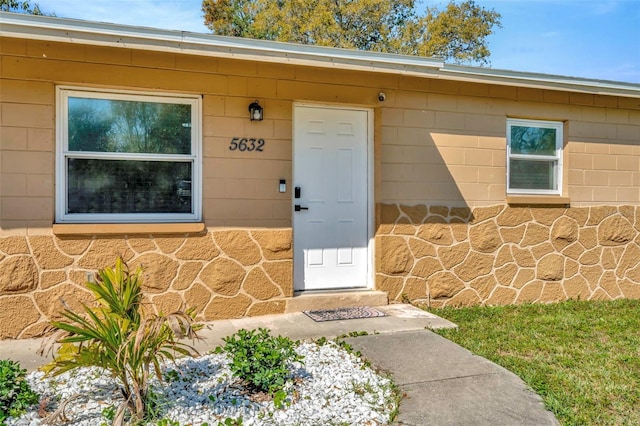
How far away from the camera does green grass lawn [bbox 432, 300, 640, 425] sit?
3441 millimetres

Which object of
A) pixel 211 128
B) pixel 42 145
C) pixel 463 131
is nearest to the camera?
pixel 42 145

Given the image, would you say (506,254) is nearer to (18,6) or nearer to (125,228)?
(125,228)

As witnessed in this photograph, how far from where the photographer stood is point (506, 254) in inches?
260

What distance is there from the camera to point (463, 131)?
6.38 meters

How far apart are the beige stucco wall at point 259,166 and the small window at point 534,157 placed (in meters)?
0.15

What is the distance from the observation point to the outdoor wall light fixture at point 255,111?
17.8ft

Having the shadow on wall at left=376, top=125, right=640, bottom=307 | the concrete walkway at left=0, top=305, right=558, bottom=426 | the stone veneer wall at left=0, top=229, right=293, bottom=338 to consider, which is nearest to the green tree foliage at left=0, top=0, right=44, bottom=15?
the stone veneer wall at left=0, top=229, right=293, bottom=338

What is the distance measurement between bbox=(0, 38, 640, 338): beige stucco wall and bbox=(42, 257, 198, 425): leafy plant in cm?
212

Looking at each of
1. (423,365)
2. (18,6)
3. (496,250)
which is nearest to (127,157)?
(423,365)

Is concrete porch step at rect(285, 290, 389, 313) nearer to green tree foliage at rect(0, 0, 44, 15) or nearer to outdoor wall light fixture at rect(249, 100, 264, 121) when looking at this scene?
outdoor wall light fixture at rect(249, 100, 264, 121)

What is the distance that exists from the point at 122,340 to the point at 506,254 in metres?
5.19

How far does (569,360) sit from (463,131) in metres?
3.13

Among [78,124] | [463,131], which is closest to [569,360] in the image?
[463,131]

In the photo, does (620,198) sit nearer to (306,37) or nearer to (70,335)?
(70,335)
